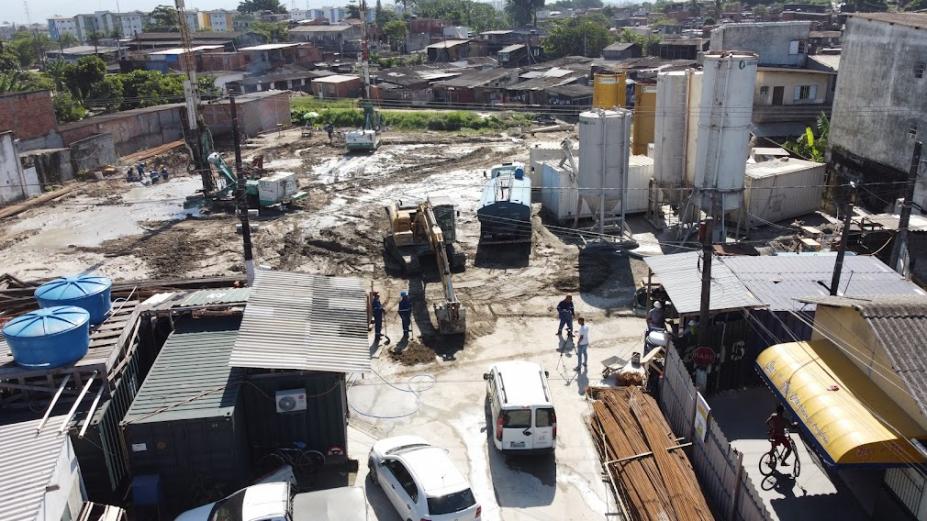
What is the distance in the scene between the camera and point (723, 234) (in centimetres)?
2656

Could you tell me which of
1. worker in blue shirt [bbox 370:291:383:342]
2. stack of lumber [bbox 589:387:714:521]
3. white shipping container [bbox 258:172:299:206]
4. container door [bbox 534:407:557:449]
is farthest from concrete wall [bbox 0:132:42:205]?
stack of lumber [bbox 589:387:714:521]

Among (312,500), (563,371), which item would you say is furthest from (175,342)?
(563,371)

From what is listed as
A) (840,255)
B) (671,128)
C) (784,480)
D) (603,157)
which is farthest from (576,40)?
(784,480)

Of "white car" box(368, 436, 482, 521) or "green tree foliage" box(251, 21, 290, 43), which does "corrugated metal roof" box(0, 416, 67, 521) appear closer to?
"white car" box(368, 436, 482, 521)

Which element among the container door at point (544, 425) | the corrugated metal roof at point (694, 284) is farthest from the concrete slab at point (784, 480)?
the container door at point (544, 425)

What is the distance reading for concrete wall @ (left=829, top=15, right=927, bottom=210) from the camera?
27781mm

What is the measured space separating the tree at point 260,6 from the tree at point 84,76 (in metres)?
131

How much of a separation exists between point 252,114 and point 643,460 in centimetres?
4906

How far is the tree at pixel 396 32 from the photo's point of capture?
114m

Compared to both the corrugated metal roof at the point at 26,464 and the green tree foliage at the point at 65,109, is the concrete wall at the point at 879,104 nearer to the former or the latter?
the corrugated metal roof at the point at 26,464

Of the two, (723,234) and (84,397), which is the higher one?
(84,397)

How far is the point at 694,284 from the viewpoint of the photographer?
1709 cm

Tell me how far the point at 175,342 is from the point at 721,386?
12887 millimetres

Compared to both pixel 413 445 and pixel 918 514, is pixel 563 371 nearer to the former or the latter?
pixel 413 445
